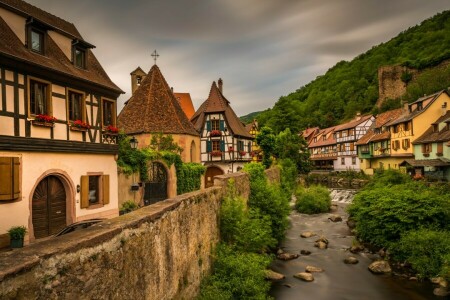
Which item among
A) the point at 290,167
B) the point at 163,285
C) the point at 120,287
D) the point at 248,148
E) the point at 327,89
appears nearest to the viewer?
the point at 120,287

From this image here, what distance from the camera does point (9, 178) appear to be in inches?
432

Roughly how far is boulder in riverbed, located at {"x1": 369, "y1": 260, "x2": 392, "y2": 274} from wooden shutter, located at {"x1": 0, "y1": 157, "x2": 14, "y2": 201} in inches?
585

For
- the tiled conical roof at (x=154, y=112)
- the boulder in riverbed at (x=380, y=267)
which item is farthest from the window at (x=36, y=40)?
the boulder in riverbed at (x=380, y=267)

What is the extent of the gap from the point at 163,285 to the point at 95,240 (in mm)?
2753

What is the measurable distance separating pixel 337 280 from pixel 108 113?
501 inches

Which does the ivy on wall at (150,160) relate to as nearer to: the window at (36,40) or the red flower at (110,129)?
the red flower at (110,129)

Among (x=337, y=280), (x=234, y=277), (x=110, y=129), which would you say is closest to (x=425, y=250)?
(x=337, y=280)

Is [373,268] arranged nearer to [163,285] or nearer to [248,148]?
[163,285]

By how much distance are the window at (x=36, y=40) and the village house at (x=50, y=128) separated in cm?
4

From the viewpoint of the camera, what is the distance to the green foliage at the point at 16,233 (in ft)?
35.8

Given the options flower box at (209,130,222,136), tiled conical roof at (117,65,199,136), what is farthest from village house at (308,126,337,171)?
tiled conical roof at (117,65,199,136)

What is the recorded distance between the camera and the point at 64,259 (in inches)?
157

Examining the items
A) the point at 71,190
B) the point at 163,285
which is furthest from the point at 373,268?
the point at 71,190

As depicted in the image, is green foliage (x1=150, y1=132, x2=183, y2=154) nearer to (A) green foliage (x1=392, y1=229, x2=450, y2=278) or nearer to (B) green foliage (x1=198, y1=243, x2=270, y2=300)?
(B) green foliage (x1=198, y1=243, x2=270, y2=300)
